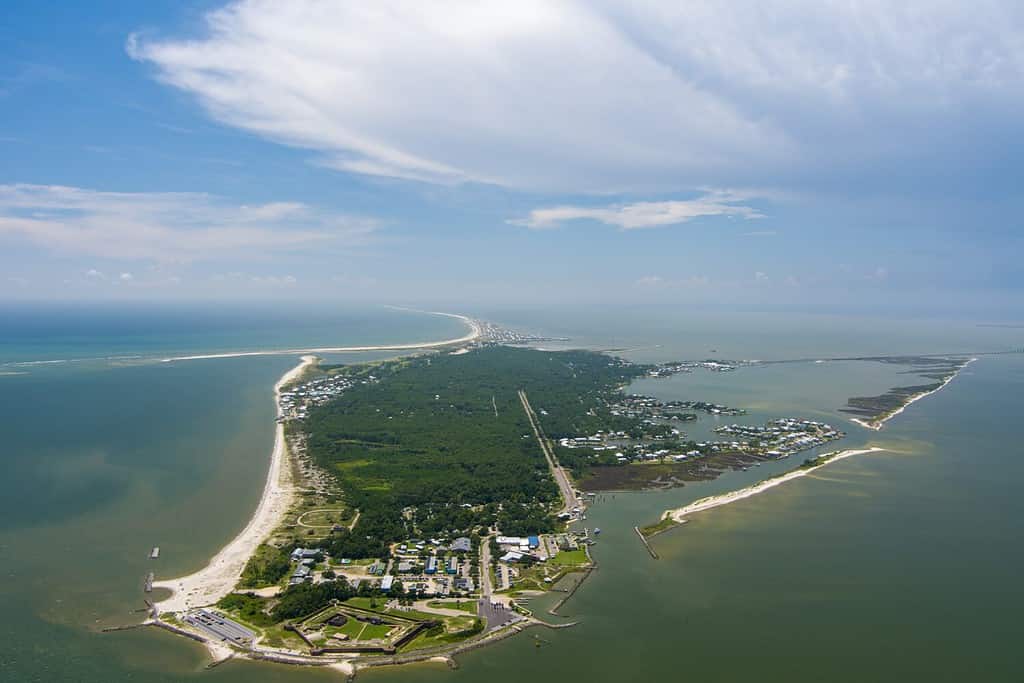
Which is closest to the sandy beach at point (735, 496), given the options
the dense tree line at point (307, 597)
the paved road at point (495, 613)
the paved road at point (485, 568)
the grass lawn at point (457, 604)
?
the paved road at point (485, 568)

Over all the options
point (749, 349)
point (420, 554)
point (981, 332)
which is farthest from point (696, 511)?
point (981, 332)

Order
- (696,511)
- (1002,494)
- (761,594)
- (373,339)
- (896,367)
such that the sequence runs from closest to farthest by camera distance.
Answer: (761,594), (696,511), (1002,494), (896,367), (373,339)

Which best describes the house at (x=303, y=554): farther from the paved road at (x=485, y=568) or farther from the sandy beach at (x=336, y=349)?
the sandy beach at (x=336, y=349)

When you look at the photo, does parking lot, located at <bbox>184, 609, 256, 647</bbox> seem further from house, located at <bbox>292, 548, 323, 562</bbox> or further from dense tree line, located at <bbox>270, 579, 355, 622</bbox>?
house, located at <bbox>292, 548, 323, 562</bbox>

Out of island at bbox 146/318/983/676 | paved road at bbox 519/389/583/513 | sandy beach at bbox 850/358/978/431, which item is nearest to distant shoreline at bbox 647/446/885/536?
island at bbox 146/318/983/676

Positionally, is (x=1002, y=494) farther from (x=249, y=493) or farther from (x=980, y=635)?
(x=249, y=493)

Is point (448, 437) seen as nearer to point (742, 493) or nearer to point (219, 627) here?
point (742, 493)
